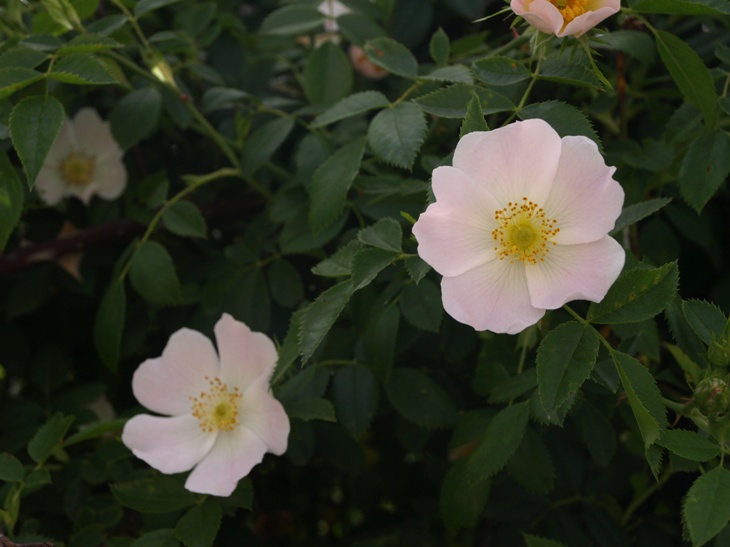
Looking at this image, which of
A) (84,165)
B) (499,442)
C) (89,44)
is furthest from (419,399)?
(84,165)

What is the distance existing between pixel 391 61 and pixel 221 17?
51cm

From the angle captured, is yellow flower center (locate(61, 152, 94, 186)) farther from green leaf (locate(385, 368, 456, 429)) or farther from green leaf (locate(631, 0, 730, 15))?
green leaf (locate(631, 0, 730, 15))

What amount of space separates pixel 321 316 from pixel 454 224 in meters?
0.17

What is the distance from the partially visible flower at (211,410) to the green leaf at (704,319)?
448 mm

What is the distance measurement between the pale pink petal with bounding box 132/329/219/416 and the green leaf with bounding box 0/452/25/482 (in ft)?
0.53

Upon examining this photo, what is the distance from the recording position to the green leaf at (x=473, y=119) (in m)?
0.81

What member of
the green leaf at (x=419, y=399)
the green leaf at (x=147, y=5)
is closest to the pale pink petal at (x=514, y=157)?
the green leaf at (x=419, y=399)

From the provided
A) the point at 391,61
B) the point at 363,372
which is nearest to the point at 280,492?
the point at 363,372

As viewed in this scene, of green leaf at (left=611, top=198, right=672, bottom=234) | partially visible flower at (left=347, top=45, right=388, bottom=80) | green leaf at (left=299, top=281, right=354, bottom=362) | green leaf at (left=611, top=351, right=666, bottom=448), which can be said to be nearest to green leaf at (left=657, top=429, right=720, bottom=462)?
green leaf at (left=611, top=351, right=666, bottom=448)

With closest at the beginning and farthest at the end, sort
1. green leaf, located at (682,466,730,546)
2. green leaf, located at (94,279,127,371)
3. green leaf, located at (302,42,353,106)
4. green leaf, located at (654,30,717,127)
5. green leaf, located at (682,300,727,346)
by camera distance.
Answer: green leaf, located at (682,466,730,546) → green leaf, located at (682,300,727,346) → green leaf, located at (654,30,717,127) → green leaf, located at (94,279,127,371) → green leaf, located at (302,42,353,106)

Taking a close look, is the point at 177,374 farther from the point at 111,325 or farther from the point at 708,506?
the point at 708,506

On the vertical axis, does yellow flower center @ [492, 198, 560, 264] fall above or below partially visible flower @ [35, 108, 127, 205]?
above

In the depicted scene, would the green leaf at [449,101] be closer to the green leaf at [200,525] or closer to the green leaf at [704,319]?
the green leaf at [704,319]

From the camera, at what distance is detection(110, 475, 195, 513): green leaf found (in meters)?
0.98
